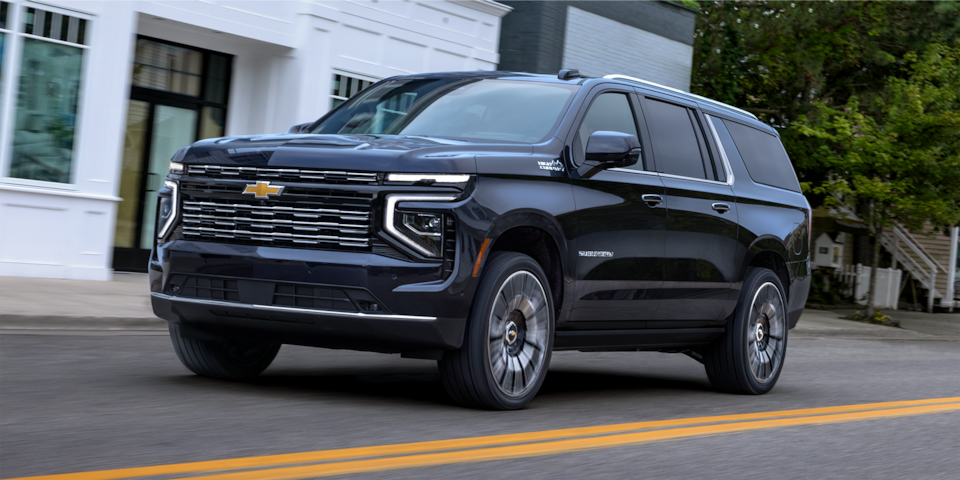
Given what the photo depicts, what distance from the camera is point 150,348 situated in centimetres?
862

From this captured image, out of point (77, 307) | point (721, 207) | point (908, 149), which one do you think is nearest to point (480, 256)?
point (721, 207)

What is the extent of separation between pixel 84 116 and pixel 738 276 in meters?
8.72

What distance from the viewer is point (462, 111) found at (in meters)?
6.88

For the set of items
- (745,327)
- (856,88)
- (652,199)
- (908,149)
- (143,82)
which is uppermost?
(856,88)

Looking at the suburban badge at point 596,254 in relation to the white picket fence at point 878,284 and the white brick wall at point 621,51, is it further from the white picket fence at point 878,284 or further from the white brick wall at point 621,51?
the white picket fence at point 878,284

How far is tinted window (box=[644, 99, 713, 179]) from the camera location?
7.49 meters

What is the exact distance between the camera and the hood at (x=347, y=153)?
566cm

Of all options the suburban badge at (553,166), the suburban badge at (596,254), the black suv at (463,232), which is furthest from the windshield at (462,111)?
the suburban badge at (596,254)

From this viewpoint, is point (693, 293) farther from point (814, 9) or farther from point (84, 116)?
point (814, 9)

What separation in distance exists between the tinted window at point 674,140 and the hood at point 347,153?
155cm

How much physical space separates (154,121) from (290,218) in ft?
34.8

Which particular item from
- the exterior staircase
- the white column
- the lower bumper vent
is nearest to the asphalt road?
the lower bumper vent

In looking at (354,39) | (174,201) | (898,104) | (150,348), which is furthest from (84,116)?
(898,104)

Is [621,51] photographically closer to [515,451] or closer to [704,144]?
[704,144]
